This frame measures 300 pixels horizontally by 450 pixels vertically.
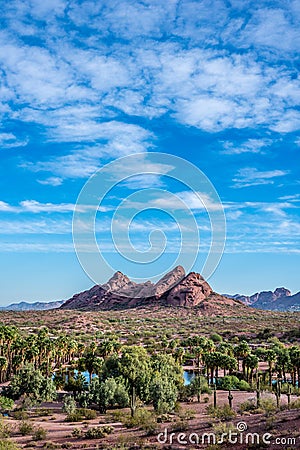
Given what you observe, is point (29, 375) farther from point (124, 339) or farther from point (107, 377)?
point (124, 339)

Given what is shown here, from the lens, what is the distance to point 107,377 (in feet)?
128

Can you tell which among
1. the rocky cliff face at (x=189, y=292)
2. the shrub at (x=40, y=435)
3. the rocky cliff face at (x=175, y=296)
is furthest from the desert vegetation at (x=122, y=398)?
the rocky cliff face at (x=175, y=296)

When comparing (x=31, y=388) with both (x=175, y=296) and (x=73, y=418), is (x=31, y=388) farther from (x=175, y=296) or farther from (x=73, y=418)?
(x=175, y=296)

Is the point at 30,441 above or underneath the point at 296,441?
underneath

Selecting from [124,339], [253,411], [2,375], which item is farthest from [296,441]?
[124,339]

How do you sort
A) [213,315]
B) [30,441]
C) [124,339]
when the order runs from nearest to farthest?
1. [30,441]
2. [124,339]
3. [213,315]

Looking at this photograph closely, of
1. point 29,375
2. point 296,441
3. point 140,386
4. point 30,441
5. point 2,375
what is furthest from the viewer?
point 2,375

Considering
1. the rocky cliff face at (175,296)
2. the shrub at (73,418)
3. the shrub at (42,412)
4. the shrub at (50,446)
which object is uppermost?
the rocky cliff face at (175,296)

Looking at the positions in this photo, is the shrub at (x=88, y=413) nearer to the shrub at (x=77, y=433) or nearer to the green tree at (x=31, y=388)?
the shrub at (x=77, y=433)

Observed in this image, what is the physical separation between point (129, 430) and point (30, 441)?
20.5 feet
